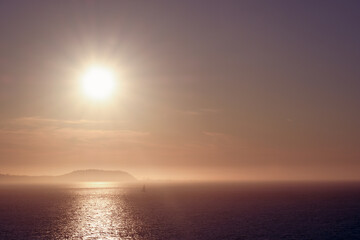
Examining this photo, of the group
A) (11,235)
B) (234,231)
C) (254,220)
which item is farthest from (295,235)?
(11,235)

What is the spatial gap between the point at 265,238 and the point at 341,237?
1547cm

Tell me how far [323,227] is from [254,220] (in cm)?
1870

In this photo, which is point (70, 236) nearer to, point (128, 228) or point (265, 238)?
point (128, 228)

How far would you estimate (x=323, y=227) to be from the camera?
75250 mm

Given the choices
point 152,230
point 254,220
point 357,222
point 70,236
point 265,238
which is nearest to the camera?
point 265,238

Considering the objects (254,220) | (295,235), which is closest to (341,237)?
(295,235)

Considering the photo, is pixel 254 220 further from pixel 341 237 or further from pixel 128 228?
pixel 128 228

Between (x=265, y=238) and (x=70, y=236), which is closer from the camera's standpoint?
(x=265, y=238)

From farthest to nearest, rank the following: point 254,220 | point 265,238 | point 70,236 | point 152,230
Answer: point 254,220
point 152,230
point 70,236
point 265,238

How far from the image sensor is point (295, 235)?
6569 centimetres

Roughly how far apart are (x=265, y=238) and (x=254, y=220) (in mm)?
25980

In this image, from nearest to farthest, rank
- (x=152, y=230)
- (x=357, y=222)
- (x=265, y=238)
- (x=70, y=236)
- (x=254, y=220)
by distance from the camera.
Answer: (x=265, y=238)
(x=70, y=236)
(x=152, y=230)
(x=357, y=222)
(x=254, y=220)

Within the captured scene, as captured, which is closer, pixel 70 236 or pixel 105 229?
pixel 70 236

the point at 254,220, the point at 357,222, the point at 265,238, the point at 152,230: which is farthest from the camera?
the point at 254,220
